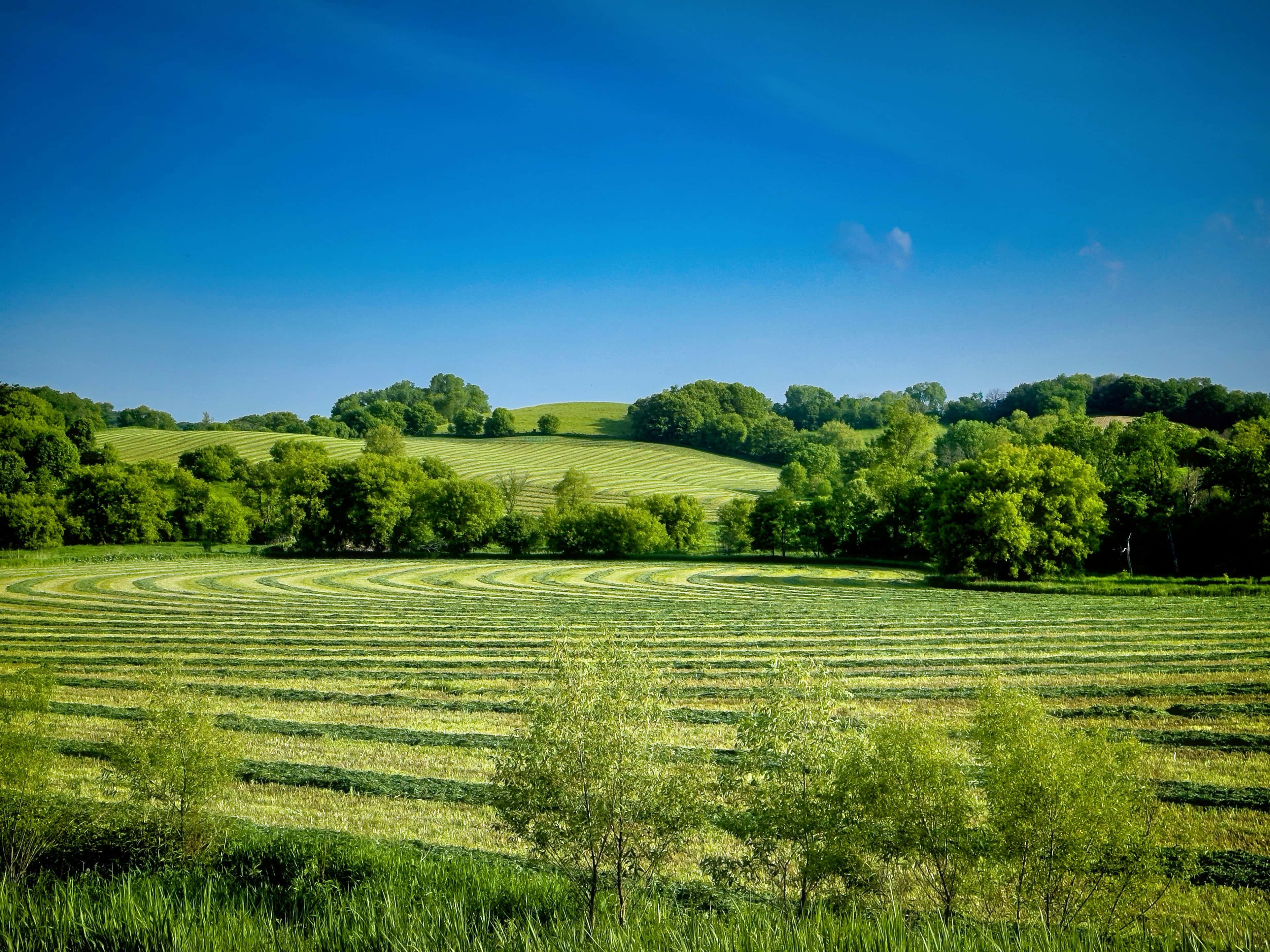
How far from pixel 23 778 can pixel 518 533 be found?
79823 mm

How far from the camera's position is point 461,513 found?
88750 mm

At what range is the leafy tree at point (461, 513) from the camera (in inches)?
3489

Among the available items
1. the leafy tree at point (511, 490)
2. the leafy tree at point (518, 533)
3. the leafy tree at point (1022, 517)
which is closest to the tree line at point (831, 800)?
the leafy tree at point (1022, 517)

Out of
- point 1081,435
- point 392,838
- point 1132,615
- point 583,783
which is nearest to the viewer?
point 583,783

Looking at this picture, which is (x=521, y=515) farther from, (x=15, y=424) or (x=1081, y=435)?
(x=1081, y=435)

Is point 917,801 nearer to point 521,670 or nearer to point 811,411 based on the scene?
point 521,670

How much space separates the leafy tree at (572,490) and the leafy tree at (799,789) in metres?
90.5

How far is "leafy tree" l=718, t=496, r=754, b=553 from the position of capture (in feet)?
290

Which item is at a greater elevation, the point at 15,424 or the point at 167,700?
the point at 15,424

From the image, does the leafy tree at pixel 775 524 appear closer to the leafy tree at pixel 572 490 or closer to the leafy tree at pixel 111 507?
the leafy tree at pixel 572 490

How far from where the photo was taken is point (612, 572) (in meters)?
70.0

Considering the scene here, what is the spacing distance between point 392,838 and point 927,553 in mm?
75475

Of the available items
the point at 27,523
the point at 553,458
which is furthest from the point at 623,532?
the point at 27,523

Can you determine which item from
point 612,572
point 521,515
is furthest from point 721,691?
point 521,515
